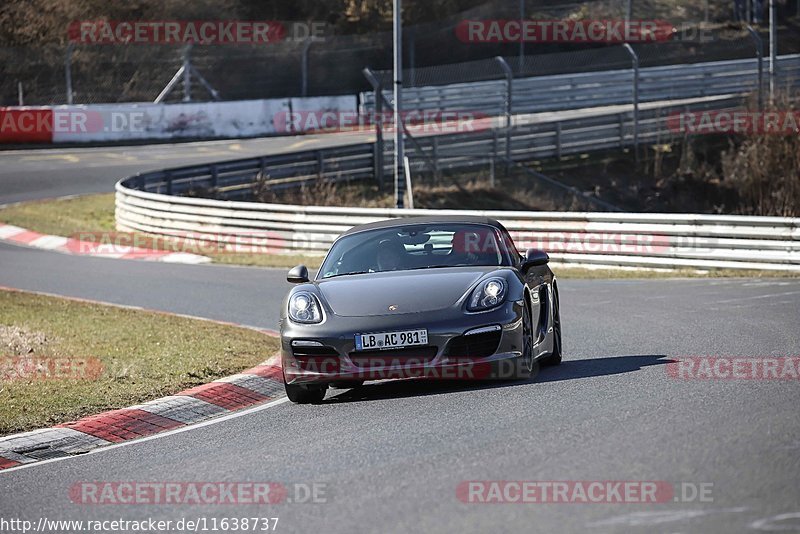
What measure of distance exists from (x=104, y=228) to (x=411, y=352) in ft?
69.0

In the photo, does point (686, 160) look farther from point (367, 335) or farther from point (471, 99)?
point (367, 335)

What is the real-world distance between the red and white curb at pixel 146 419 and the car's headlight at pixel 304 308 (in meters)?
0.86

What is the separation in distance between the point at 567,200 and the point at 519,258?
22379 millimetres

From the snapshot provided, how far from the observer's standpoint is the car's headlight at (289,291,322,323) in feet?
31.1

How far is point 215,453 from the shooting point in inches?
303

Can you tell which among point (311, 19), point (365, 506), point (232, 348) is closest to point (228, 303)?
point (232, 348)

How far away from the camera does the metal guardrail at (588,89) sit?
42625 millimetres

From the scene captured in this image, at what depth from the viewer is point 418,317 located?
9.10m
